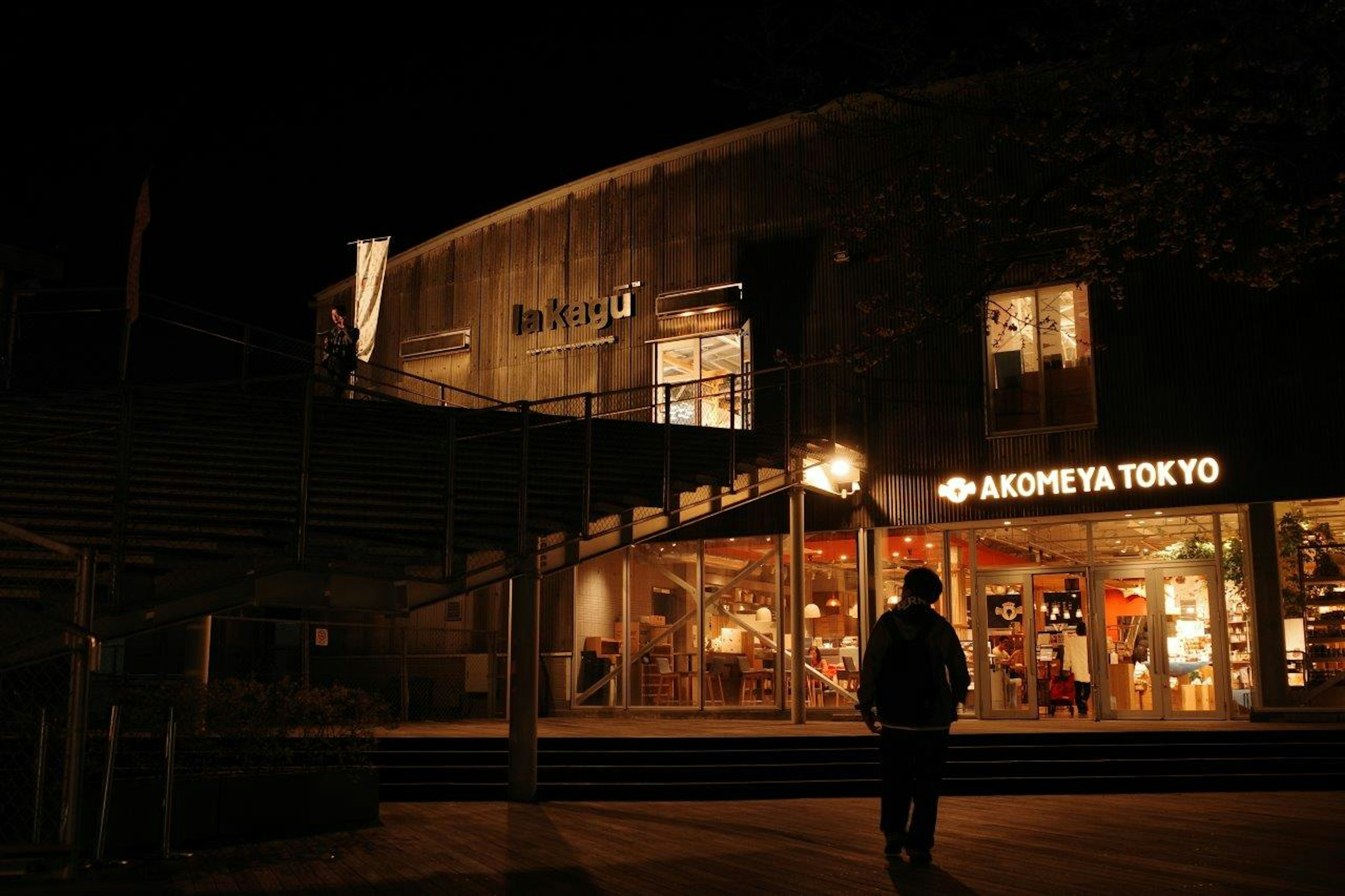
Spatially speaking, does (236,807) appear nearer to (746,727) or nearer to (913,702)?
(913,702)

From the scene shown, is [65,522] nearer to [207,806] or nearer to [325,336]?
[207,806]

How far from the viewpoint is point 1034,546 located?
56.0ft

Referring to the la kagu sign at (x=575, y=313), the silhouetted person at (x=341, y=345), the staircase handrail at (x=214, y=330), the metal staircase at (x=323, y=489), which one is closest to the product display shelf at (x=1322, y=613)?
the metal staircase at (x=323, y=489)

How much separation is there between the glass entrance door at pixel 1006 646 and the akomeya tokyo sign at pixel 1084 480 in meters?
1.15

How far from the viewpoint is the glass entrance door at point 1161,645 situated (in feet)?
52.3

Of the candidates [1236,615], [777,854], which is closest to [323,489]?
[777,854]

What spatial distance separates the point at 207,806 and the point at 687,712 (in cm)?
1092

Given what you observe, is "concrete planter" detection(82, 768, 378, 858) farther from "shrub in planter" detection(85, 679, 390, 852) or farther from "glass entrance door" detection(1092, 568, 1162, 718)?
"glass entrance door" detection(1092, 568, 1162, 718)

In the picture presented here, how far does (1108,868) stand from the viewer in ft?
23.5

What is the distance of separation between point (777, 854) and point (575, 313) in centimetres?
1409

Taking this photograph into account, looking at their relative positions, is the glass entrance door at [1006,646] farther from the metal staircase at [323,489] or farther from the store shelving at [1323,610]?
the store shelving at [1323,610]

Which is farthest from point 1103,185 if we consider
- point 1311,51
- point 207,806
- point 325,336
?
point 325,336

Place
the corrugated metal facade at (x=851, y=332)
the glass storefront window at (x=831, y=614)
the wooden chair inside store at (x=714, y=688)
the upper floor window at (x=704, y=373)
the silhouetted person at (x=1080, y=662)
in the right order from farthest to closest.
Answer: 1. the upper floor window at (x=704, y=373)
2. the wooden chair inside store at (x=714, y=688)
3. the glass storefront window at (x=831, y=614)
4. the silhouetted person at (x=1080, y=662)
5. the corrugated metal facade at (x=851, y=332)

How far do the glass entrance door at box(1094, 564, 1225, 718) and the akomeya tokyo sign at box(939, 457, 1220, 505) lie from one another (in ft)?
3.70
